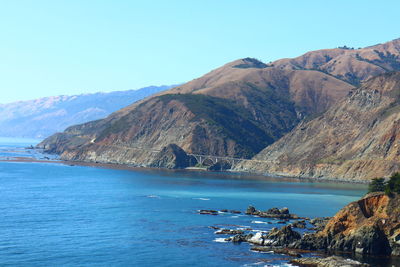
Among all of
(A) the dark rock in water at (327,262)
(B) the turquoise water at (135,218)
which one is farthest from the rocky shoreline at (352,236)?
(B) the turquoise water at (135,218)

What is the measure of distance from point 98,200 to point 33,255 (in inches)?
2412

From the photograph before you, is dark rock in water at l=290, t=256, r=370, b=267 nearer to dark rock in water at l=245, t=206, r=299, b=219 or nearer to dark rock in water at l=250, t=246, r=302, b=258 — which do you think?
dark rock in water at l=250, t=246, r=302, b=258

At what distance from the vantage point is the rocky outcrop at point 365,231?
85.8 m

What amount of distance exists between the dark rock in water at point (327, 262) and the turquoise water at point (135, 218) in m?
2.50

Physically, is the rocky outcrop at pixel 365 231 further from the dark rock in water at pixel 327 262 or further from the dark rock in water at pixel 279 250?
the dark rock in water at pixel 327 262

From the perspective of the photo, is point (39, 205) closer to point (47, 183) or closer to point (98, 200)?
point (98, 200)

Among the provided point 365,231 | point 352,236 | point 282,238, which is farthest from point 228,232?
point 365,231

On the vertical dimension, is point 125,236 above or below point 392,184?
below

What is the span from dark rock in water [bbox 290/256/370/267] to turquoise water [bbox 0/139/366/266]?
250cm

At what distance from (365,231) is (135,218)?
148 feet

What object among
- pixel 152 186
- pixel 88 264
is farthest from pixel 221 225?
pixel 152 186

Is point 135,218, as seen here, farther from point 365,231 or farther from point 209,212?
point 365,231

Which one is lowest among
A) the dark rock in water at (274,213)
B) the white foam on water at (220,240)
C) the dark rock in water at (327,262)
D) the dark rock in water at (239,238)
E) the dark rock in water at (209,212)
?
the dark rock in water at (327,262)

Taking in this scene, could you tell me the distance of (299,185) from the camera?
640ft
